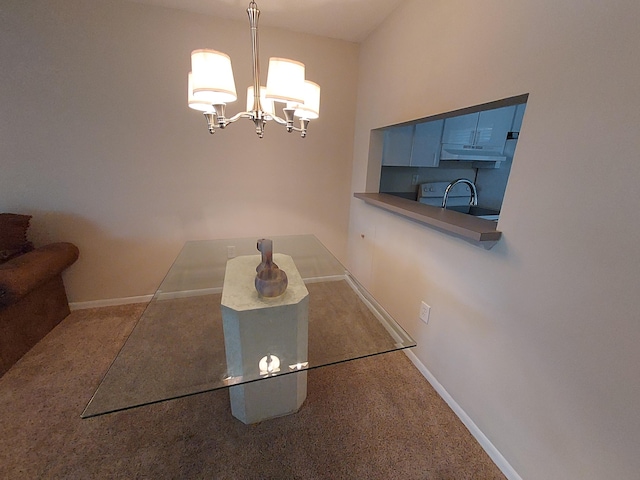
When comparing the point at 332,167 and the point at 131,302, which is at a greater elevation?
the point at 332,167

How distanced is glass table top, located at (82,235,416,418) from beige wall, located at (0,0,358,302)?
2.08 feet

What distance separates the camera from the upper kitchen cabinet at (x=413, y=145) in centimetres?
228

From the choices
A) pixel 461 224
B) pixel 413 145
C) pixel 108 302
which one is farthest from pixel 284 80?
pixel 108 302

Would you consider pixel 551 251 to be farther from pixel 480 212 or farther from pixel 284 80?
pixel 480 212

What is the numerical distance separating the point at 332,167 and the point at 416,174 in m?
0.93

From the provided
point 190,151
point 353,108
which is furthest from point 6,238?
point 353,108

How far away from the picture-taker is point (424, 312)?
1.70 m

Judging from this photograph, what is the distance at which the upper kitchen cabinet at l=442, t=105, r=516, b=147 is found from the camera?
2.35m

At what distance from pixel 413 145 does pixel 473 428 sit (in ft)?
6.82

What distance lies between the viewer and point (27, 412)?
1383 millimetres

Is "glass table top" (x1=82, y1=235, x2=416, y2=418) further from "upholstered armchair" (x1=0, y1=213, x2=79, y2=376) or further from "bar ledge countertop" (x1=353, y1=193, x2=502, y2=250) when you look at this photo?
"upholstered armchair" (x1=0, y1=213, x2=79, y2=376)

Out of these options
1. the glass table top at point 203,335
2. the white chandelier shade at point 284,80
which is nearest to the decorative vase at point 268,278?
the glass table top at point 203,335

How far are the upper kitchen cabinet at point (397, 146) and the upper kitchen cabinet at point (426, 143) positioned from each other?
49 mm

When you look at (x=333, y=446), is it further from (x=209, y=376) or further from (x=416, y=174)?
(x=416, y=174)
